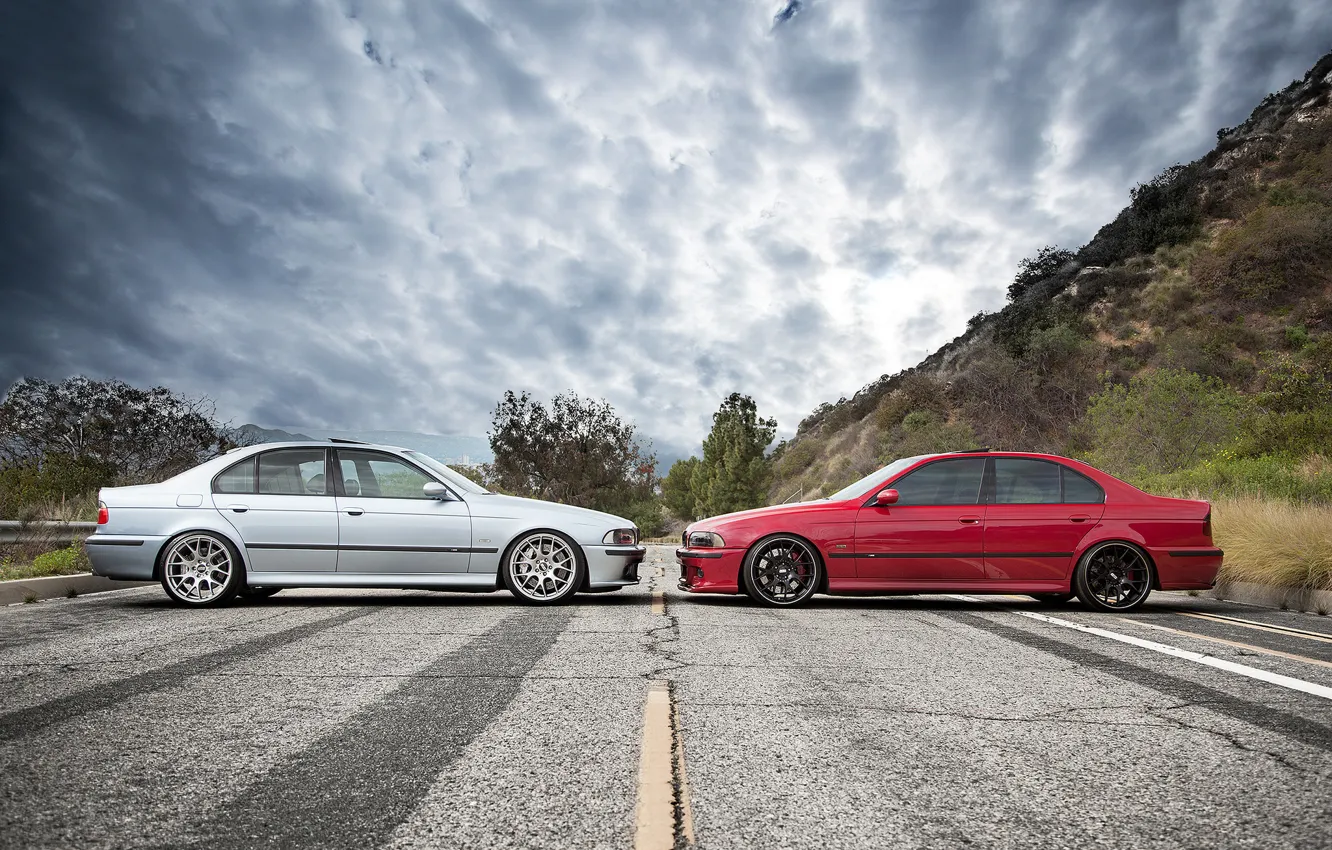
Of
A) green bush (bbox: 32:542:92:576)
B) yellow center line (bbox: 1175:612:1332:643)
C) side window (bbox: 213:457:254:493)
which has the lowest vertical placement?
yellow center line (bbox: 1175:612:1332:643)

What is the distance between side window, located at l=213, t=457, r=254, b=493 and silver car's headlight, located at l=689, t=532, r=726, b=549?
13.9 feet

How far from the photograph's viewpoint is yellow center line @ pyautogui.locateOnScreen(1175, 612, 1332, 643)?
23.2 ft

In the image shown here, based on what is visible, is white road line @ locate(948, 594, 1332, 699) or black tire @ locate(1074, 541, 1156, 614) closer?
white road line @ locate(948, 594, 1332, 699)

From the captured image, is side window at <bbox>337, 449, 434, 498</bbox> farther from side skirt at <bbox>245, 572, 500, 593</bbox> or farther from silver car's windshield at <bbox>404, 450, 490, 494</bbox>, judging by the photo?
side skirt at <bbox>245, 572, 500, 593</bbox>

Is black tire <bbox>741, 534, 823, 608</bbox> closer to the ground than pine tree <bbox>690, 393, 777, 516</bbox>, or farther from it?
closer to the ground

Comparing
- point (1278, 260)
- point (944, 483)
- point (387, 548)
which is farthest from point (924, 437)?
point (387, 548)

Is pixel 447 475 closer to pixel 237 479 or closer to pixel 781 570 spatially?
pixel 237 479

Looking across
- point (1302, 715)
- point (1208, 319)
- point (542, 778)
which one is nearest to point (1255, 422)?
point (1302, 715)

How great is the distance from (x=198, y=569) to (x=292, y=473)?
3.87ft

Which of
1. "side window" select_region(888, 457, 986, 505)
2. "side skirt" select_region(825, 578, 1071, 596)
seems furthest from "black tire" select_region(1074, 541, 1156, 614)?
"side window" select_region(888, 457, 986, 505)

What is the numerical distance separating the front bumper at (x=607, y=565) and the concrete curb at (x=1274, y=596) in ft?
21.9

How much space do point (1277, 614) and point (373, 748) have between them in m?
8.78

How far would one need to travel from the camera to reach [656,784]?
312cm

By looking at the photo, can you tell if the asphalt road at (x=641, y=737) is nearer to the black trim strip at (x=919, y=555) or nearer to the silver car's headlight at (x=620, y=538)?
the black trim strip at (x=919, y=555)
